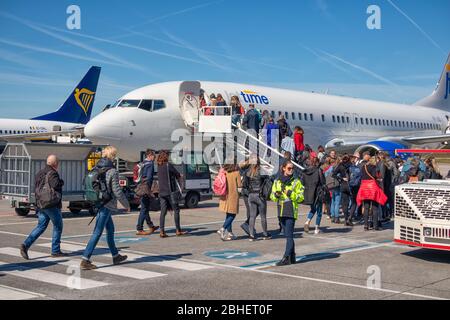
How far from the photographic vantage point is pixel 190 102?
20188mm

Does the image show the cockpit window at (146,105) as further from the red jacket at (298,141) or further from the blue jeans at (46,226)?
the blue jeans at (46,226)

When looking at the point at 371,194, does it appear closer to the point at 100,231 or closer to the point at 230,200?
the point at 230,200

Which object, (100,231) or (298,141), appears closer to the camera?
(100,231)

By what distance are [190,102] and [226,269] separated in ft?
40.1

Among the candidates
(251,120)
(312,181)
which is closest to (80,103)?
(251,120)

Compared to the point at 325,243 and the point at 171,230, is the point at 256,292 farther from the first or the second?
the point at 171,230

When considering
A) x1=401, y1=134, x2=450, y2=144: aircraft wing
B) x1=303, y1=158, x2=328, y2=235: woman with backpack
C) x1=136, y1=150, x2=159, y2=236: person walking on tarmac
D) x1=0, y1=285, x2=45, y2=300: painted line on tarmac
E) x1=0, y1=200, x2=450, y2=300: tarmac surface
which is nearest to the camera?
x1=0, y1=285, x2=45, y2=300: painted line on tarmac

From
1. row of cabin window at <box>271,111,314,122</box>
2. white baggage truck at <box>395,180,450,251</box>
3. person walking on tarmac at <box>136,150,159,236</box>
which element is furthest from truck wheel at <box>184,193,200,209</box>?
white baggage truck at <box>395,180,450,251</box>

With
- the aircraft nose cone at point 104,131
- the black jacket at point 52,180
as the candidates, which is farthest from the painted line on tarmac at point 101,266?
the aircraft nose cone at point 104,131

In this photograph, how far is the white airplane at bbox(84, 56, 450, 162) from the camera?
18797 millimetres

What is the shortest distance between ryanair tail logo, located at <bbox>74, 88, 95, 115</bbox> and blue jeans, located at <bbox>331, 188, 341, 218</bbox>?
41965 mm

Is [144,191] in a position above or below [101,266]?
above

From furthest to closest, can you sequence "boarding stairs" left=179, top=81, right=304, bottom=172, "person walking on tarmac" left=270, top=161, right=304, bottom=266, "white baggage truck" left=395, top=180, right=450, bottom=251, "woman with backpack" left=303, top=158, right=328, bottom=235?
"boarding stairs" left=179, top=81, right=304, bottom=172
"woman with backpack" left=303, top=158, right=328, bottom=235
"person walking on tarmac" left=270, top=161, right=304, bottom=266
"white baggage truck" left=395, top=180, right=450, bottom=251

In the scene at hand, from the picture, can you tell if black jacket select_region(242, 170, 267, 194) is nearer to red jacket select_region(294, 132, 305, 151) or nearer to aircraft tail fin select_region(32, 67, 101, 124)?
red jacket select_region(294, 132, 305, 151)
